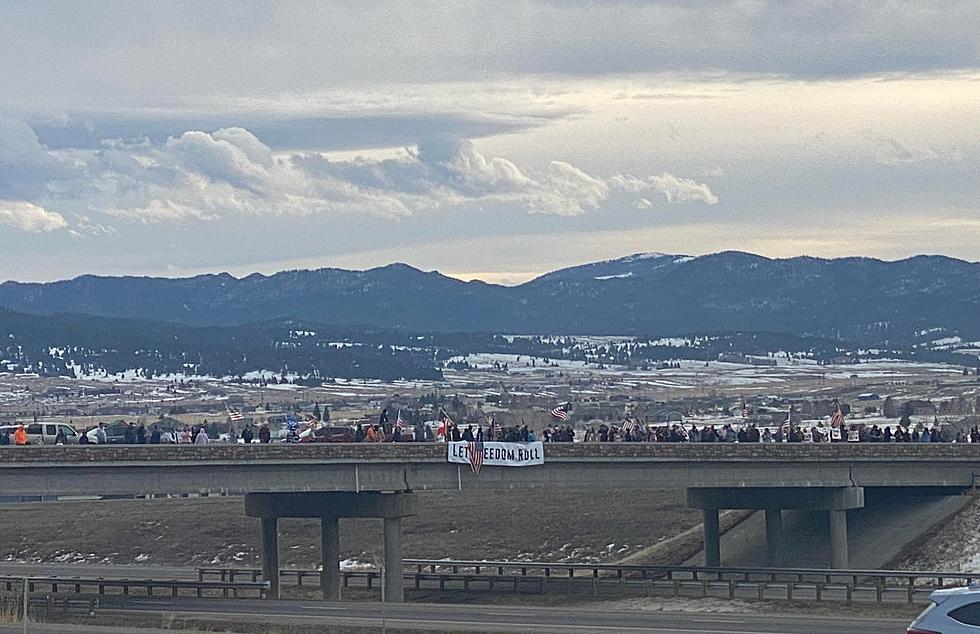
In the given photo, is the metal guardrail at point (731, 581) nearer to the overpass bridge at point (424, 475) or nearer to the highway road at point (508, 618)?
the overpass bridge at point (424, 475)

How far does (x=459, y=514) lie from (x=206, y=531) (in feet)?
47.4

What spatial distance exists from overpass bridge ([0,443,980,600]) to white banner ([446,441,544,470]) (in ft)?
1.70

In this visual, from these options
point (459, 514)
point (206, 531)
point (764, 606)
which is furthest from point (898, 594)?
point (206, 531)

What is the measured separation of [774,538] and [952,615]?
4115cm

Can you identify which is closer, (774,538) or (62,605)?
(62,605)

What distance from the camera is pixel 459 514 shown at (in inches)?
3797

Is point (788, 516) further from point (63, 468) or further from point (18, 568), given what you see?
point (18, 568)

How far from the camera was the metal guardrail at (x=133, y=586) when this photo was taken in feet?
192

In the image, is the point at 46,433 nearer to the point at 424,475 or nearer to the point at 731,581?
the point at 424,475

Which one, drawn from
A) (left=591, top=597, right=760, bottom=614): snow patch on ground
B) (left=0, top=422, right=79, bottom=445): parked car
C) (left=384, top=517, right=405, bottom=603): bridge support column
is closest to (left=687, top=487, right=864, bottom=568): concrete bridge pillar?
(left=591, top=597, right=760, bottom=614): snow patch on ground

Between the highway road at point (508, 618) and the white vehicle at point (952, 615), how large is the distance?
13910mm

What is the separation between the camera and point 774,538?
6712 centimetres

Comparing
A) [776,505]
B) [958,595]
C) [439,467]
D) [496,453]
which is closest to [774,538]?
[776,505]

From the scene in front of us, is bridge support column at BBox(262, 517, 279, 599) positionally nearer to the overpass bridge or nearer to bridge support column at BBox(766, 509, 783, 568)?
the overpass bridge
